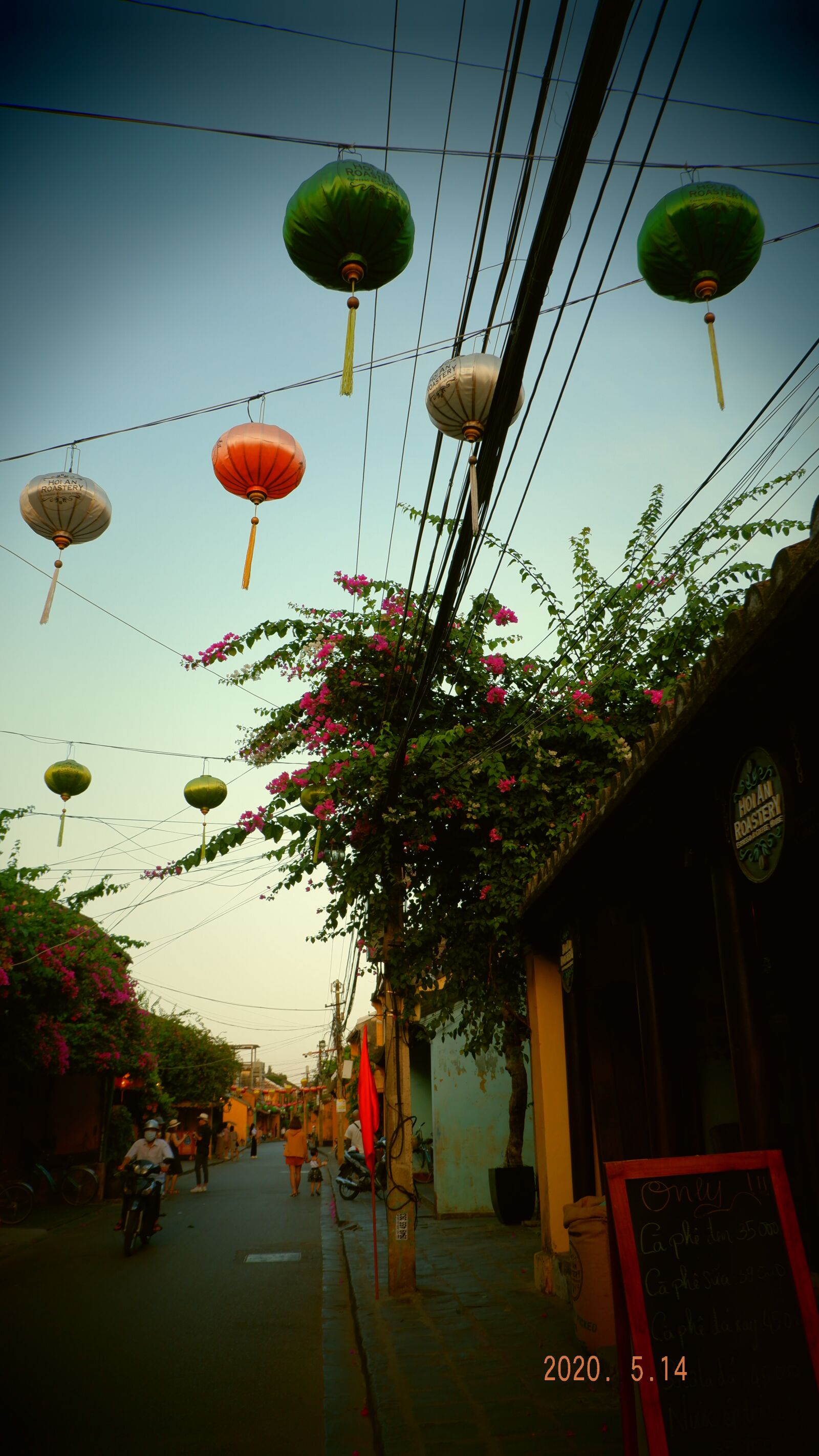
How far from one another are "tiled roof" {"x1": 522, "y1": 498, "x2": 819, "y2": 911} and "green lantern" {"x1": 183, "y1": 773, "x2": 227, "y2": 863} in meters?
4.97

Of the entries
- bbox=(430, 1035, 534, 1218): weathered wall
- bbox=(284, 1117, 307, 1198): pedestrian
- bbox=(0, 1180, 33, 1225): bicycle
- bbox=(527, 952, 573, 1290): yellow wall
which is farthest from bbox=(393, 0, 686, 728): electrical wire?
bbox=(284, 1117, 307, 1198): pedestrian

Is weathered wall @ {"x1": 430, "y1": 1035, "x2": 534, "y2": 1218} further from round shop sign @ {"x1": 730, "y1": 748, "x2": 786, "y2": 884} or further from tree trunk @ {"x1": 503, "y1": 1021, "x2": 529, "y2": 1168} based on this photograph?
round shop sign @ {"x1": 730, "y1": 748, "x2": 786, "y2": 884}

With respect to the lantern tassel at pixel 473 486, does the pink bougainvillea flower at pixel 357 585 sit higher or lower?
higher

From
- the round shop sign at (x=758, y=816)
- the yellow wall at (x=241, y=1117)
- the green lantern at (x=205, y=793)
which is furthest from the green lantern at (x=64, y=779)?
the yellow wall at (x=241, y=1117)

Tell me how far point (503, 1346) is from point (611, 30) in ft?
24.2

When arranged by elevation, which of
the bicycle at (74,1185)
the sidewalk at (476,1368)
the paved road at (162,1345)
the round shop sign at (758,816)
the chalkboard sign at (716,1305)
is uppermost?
the round shop sign at (758,816)

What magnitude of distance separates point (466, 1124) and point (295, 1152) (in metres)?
6.89

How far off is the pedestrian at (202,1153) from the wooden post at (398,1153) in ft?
49.6

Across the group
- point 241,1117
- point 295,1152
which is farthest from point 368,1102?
point 241,1117

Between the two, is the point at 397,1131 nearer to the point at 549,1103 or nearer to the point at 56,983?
the point at 549,1103

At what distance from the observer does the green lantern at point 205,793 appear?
9609 mm

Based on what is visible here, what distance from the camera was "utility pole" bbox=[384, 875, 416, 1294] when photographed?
8656mm

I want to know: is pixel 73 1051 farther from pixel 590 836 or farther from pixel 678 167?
pixel 678 167

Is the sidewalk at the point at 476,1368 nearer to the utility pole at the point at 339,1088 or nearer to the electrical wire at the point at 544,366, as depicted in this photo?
the electrical wire at the point at 544,366
